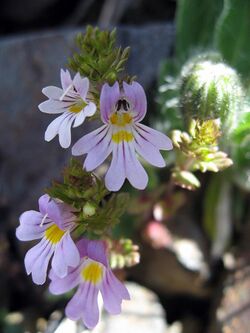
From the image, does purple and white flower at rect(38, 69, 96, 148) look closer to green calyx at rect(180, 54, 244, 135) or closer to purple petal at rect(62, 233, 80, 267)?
purple petal at rect(62, 233, 80, 267)

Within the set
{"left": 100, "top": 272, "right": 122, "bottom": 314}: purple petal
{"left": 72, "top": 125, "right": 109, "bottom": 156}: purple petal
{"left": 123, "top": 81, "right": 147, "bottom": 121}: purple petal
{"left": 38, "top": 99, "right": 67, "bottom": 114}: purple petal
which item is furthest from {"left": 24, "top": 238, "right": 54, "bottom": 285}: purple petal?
{"left": 123, "top": 81, "right": 147, "bottom": 121}: purple petal

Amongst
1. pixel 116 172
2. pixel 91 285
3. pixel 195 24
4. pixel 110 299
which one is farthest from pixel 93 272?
pixel 195 24

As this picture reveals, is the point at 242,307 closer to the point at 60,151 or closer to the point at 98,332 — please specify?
the point at 98,332

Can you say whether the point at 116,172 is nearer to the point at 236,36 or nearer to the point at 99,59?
the point at 99,59

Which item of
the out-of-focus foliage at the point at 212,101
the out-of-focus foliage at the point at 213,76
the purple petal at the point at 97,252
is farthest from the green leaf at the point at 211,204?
the purple petal at the point at 97,252

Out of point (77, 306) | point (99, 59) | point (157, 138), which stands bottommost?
point (77, 306)

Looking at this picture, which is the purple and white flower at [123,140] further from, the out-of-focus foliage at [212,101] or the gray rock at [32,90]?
the gray rock at [32,90]
